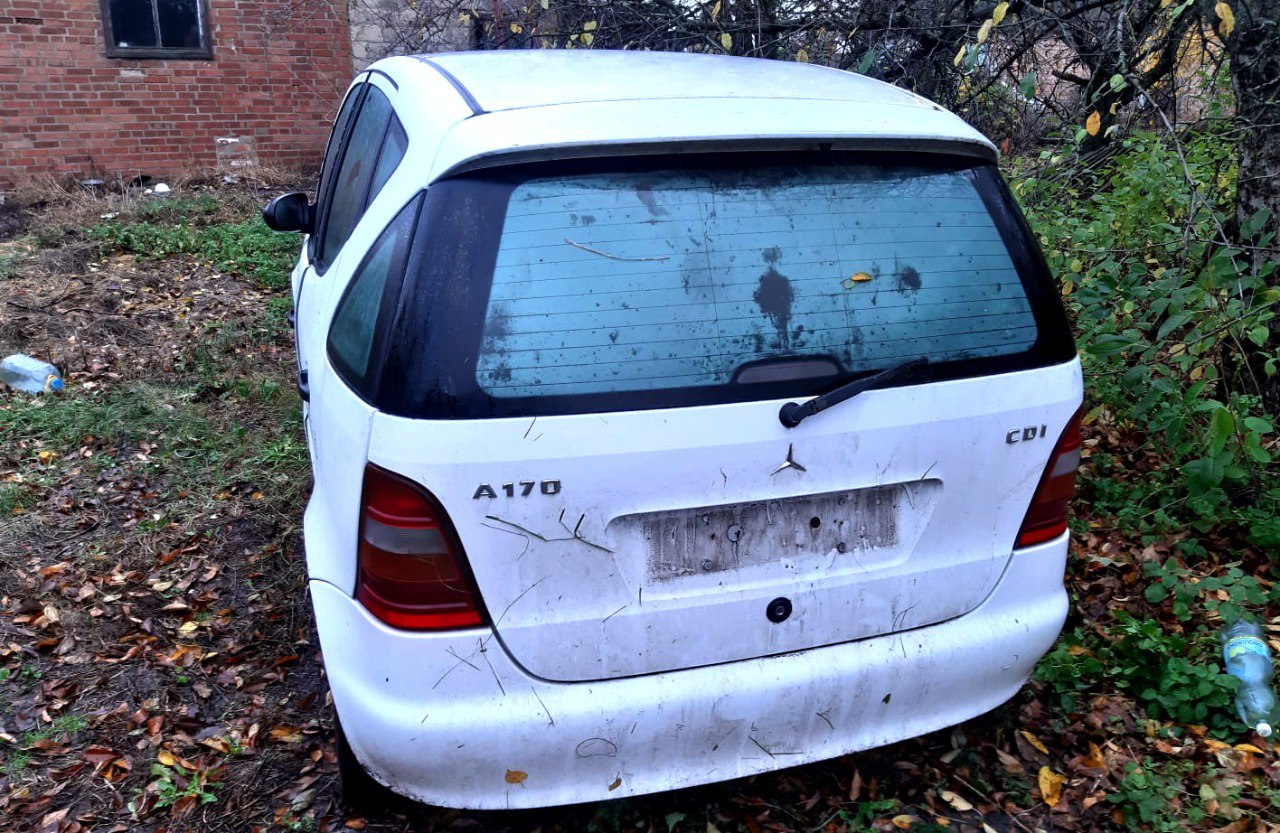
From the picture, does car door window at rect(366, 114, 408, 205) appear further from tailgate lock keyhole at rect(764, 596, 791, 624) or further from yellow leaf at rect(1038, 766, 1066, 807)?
yellow leaf at rect(1038, 766, 1066, 807)

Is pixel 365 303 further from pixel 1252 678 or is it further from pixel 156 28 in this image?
A: pixel 156 28

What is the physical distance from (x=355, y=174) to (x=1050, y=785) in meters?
2.83

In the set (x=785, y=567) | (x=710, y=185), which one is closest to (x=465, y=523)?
(x=785, y=567)

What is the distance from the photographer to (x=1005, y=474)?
2316 mm

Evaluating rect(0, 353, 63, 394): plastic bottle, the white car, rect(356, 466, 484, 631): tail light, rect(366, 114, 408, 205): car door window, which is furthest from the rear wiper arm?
rect(0, 353, 63, 394): plastic bottle

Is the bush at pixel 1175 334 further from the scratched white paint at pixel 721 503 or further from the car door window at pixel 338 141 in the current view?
the car door window at pixel 338 141

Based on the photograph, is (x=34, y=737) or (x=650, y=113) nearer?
(x=650, y=113)

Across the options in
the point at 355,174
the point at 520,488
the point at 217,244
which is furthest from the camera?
the point at 217,244

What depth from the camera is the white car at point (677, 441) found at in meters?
2.01

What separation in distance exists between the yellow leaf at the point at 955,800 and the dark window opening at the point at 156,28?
1092 centimetres

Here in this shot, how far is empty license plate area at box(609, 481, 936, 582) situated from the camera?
6.89 ft

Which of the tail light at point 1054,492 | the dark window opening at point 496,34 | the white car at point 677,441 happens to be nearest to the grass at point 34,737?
the white car at point 677,441

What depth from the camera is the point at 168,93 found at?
10.6 meters

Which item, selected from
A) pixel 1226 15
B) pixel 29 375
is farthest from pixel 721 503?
pixel 29 375
